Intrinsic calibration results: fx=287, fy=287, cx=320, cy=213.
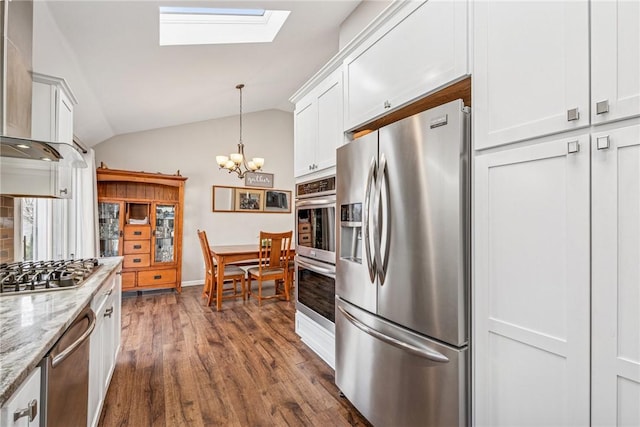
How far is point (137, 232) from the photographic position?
4344 mm

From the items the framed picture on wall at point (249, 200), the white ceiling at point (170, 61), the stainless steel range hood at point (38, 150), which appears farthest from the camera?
the framed picture on wall at point (249, 200)

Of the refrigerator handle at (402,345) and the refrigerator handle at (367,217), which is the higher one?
the refrigerator handle at (367,217)

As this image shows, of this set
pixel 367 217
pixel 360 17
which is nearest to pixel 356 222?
pixel 367 217

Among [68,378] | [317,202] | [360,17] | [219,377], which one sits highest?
[360,17]

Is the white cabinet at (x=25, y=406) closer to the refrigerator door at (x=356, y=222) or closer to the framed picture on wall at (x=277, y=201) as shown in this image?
the refrigerator door at (x=356, y=222)

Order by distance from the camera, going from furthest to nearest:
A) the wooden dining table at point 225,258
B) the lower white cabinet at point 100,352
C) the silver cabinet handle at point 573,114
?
the wooden dining table at point 225,258 < the lower white cabinet at point 100,352 < the silver cabinet handle at point 573,114

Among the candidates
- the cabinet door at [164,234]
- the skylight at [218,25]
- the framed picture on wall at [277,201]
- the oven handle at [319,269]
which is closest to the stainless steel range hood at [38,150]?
the skylight at [218,25]

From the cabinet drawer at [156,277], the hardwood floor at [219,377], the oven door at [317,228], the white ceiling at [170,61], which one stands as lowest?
the hardwood floor at [219,377]

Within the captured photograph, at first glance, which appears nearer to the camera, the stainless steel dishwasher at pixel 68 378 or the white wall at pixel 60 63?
the stainless steel dishwasher at pixel 68 378

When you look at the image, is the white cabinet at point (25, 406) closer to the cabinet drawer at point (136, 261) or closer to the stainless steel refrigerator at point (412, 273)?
the stainless steel refrigerator at point (412, 273)

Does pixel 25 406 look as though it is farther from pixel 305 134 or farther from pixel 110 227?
pixel 110 227

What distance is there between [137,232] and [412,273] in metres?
4.36

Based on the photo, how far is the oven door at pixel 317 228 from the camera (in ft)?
7.23

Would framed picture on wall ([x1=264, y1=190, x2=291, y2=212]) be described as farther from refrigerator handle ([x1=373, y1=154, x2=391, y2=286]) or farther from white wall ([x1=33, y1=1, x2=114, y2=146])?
refrigerator handle ([x1=373, y1=154, x2=391, y2=286])
